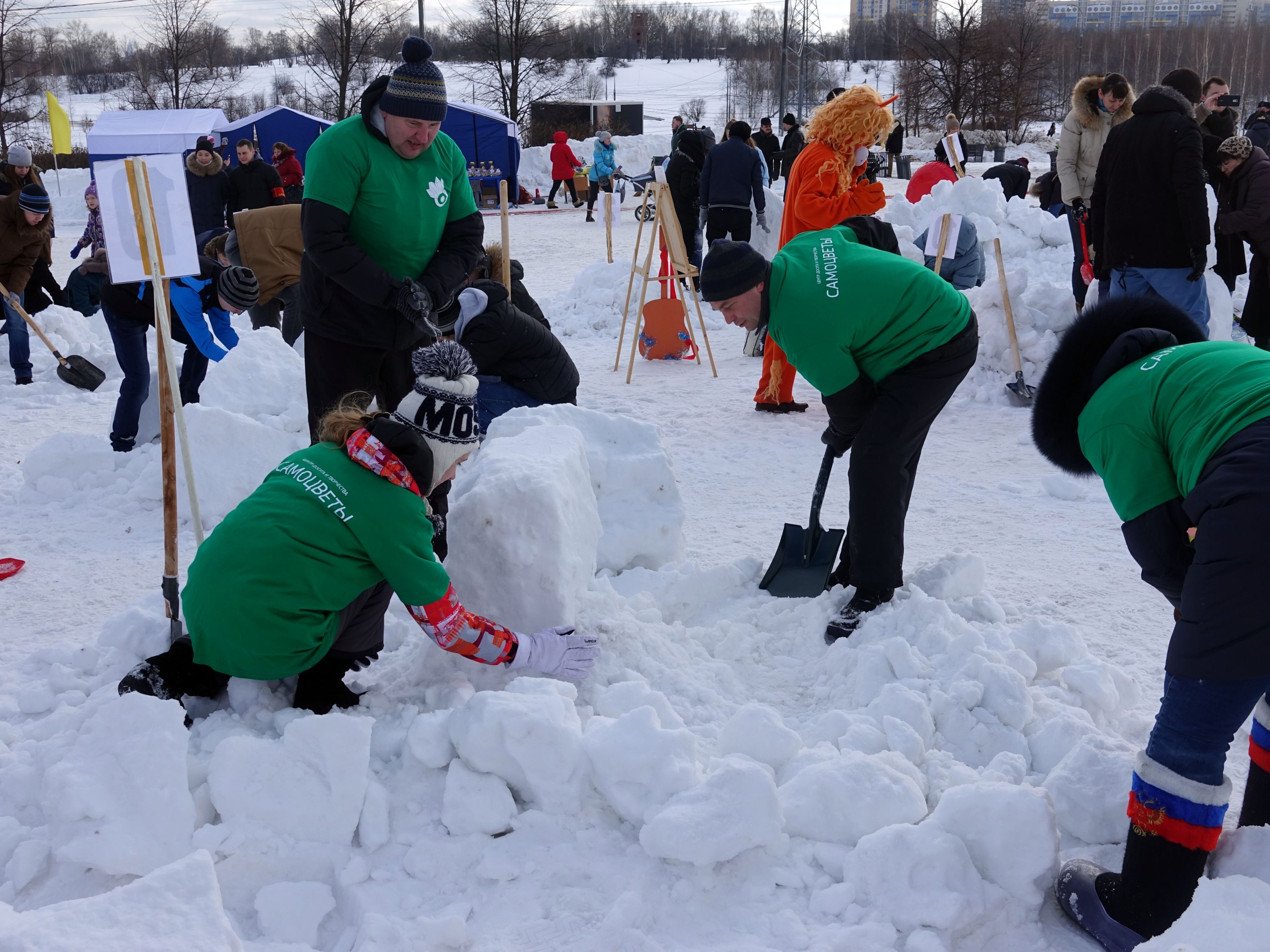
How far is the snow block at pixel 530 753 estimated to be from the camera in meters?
2.27

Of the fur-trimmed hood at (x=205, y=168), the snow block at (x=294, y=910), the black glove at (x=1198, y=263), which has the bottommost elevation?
the snow block at (x=294, y=910)

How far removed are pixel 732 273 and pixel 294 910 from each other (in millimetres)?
2049

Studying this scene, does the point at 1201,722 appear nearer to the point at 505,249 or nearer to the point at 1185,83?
the point at 505,249

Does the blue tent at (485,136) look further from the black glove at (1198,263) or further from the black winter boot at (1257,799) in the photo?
the black winter boot at (1257,799)

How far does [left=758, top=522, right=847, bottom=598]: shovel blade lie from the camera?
3559mm

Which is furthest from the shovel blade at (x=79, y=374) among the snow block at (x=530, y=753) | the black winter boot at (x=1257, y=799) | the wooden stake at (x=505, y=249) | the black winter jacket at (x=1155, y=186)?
the black winter boot at (x=1257, y=799)

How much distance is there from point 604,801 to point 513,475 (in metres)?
1.03

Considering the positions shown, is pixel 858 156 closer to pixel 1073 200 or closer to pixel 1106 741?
pixel 1073 200

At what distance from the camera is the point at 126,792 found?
7.03 feet

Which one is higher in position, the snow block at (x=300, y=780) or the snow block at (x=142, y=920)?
the snow block at (x=142, y=920)

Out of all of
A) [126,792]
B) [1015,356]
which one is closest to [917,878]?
[126,792]

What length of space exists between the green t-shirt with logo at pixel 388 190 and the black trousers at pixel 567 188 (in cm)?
1538

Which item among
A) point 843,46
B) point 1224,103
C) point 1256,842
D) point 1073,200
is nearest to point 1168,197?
point 1073,200

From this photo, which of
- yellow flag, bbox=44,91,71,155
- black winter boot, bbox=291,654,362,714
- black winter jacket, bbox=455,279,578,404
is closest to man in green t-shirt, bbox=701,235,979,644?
black winter boot, bbox=291,654,362,714
